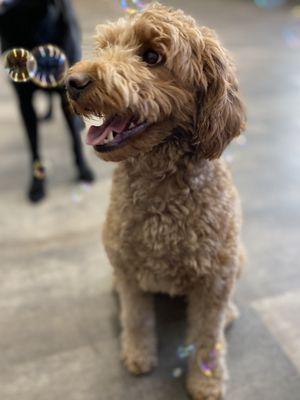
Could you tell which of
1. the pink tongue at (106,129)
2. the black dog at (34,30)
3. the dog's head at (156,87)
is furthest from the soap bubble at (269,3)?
the pink tongue at (106,129)

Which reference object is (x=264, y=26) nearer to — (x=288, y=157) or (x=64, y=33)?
(x=288, y=157)

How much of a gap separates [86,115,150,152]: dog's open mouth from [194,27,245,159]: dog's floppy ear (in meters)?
0.14

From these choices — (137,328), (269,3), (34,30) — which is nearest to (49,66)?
(34,30)

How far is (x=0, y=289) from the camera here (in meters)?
1.65

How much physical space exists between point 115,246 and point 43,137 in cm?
150

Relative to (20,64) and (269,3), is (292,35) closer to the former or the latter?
(269,3)

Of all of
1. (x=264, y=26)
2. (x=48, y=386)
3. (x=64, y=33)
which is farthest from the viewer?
(x=264, y=26)

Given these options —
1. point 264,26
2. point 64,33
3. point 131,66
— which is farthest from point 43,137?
point 264,26

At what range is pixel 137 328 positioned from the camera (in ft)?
4.64

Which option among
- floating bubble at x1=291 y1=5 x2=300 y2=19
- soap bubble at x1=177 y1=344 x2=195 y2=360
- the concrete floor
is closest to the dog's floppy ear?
the concrete floor

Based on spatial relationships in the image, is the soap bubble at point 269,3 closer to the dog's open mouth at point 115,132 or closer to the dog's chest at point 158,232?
the dog's chest at point 158,232

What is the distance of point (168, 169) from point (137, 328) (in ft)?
1.88

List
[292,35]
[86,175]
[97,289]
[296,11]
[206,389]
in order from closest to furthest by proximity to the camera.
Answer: [206,389] < [97,289] < [86,175] < [292,35] < [296,11]

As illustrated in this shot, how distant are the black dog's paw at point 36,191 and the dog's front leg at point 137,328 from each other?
2.80 ft
